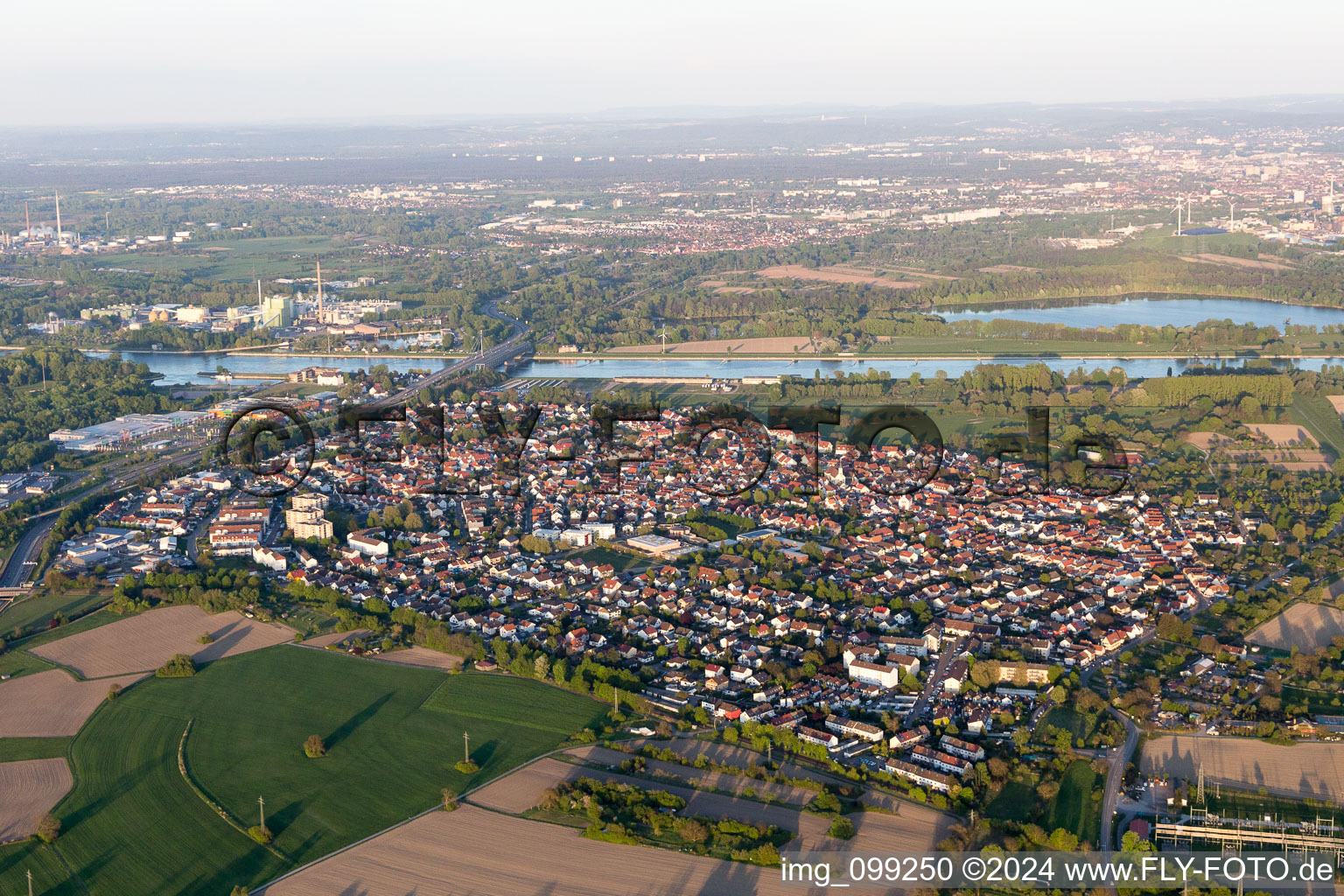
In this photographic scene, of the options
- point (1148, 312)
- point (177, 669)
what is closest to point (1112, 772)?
point (177, 669)

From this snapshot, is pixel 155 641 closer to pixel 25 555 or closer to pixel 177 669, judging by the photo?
pixel 177 669

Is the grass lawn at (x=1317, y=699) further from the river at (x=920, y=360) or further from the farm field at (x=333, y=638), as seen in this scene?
the river at (x=920, y=360)

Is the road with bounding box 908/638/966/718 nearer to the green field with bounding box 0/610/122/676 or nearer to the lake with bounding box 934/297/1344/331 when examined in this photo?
the green field with bounding box 0/610/122/676

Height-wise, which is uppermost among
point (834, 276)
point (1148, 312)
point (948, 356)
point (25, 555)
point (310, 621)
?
point (834, 276)

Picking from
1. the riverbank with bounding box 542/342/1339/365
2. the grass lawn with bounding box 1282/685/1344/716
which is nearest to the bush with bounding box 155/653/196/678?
the grass lawn with bounding box 1282/685/1344/716

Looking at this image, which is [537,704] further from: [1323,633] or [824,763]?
[1323,633]

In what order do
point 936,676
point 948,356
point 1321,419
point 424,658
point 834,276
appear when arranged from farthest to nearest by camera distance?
point 834,276 → point 948,356 → point 1321,419 → point 424,658 → point 936,676

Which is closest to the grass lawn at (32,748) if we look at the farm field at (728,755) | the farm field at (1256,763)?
the farm field at (728,755)
